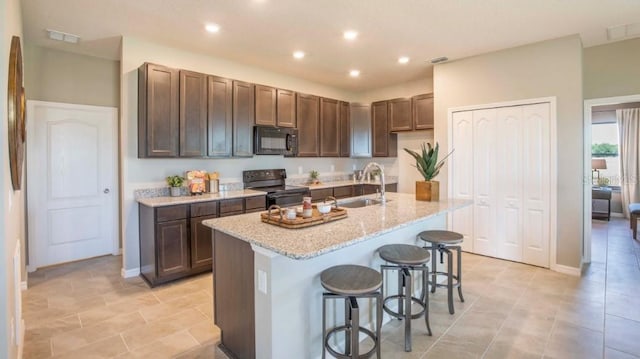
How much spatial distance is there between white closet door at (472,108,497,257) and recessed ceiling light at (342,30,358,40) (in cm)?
209

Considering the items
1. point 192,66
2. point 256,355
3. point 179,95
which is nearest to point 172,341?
point 256,355

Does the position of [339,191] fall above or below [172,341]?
above

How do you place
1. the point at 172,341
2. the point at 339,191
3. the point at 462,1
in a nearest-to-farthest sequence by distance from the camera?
the point at 172,341 < the point at 462,1 < the point at 339,191

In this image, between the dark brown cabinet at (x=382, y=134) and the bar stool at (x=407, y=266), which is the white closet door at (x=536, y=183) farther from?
the bar stool at (x=407, y=266)

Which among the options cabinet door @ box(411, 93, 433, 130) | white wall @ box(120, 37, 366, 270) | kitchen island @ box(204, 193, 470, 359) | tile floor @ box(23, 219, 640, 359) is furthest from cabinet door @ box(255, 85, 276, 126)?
kitchen island @ box(204, 193, 470, 359)

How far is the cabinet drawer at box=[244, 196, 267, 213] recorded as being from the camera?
4.23 meters

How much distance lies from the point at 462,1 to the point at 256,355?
132 inches

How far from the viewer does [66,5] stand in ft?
9.87

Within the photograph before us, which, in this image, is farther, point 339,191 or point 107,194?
point 339,191

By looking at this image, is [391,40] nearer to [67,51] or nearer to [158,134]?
[158,134]

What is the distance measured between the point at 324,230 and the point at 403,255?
2.46 ft

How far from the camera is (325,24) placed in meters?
3.44

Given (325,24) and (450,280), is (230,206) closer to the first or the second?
(325,24)

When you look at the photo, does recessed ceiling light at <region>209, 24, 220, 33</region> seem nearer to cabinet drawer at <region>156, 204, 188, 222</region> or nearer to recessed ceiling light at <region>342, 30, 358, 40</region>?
recessed ceiling light at <region>342, 30, 358, 40</region>
